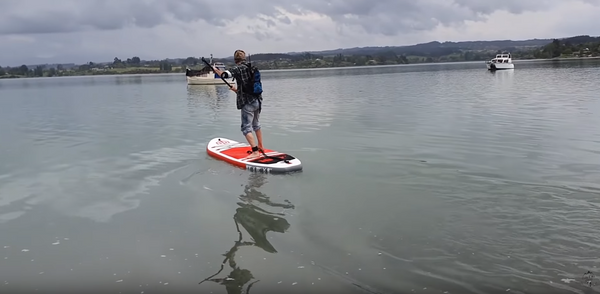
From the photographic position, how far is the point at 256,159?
38.9 feet

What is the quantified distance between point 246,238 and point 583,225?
16.4ft

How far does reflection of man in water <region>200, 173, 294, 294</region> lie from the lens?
231 inches

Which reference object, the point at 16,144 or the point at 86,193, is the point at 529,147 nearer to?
the point at 86,193

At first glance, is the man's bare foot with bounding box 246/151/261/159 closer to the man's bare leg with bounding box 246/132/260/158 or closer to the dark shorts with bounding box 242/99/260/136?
the man's bare leg with bounding box 246/132/260/158

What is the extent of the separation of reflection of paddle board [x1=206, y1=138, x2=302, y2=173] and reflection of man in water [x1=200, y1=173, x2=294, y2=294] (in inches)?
33.2

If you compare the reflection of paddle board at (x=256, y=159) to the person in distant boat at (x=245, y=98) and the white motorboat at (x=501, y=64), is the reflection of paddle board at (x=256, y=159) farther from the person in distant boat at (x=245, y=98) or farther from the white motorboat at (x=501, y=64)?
the white motorboat at (x=501, y=64)

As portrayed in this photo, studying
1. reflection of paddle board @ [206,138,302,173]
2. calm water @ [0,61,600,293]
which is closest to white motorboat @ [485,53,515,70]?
calm water @ [0,61,600,293]

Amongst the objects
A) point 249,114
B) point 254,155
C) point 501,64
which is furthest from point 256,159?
point 501,64

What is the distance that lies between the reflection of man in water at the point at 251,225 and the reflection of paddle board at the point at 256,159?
842 mm

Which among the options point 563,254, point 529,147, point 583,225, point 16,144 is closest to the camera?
point 563,254

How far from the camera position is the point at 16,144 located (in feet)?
57.2

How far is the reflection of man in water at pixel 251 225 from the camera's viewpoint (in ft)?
19.3

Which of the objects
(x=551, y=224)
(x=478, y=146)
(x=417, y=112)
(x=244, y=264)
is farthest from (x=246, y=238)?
(x=417, y=112)

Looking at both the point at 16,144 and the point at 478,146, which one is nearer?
the point at 478,146
